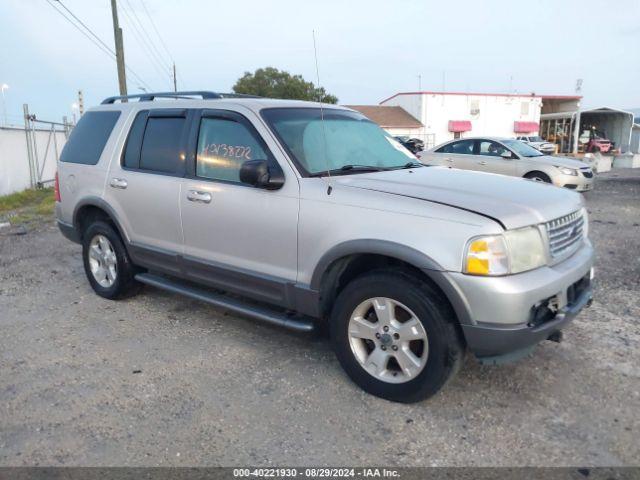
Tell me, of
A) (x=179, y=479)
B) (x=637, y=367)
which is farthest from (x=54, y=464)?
(x=637, y=367)

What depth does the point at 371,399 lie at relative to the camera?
342 centimetres

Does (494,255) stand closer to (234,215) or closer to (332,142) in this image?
(332,142)

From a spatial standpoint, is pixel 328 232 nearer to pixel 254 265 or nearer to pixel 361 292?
pixel 361 292

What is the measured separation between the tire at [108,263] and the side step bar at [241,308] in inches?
9.9

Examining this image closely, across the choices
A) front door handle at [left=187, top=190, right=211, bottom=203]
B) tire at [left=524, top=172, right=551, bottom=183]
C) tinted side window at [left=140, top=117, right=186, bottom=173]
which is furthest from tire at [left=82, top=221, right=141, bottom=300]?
tire at [left=524, top=172, right=551, bottom=183]

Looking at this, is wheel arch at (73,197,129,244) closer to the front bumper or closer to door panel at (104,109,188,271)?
door panel at (104,109,188,271)

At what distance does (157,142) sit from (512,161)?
32.7 feet

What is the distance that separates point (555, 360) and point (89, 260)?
438 cm

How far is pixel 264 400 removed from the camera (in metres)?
3.44

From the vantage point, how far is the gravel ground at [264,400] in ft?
9.49

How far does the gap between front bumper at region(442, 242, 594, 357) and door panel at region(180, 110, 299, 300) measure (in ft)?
4.11

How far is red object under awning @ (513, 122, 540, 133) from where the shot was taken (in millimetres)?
49750

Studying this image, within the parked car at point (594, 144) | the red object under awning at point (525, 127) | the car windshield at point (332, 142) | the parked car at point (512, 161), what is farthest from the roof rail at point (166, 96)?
the red object under awning at point (525, 127)

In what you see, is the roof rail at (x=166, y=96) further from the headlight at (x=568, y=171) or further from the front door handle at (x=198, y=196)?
the headlight at (x=568, y=171)
